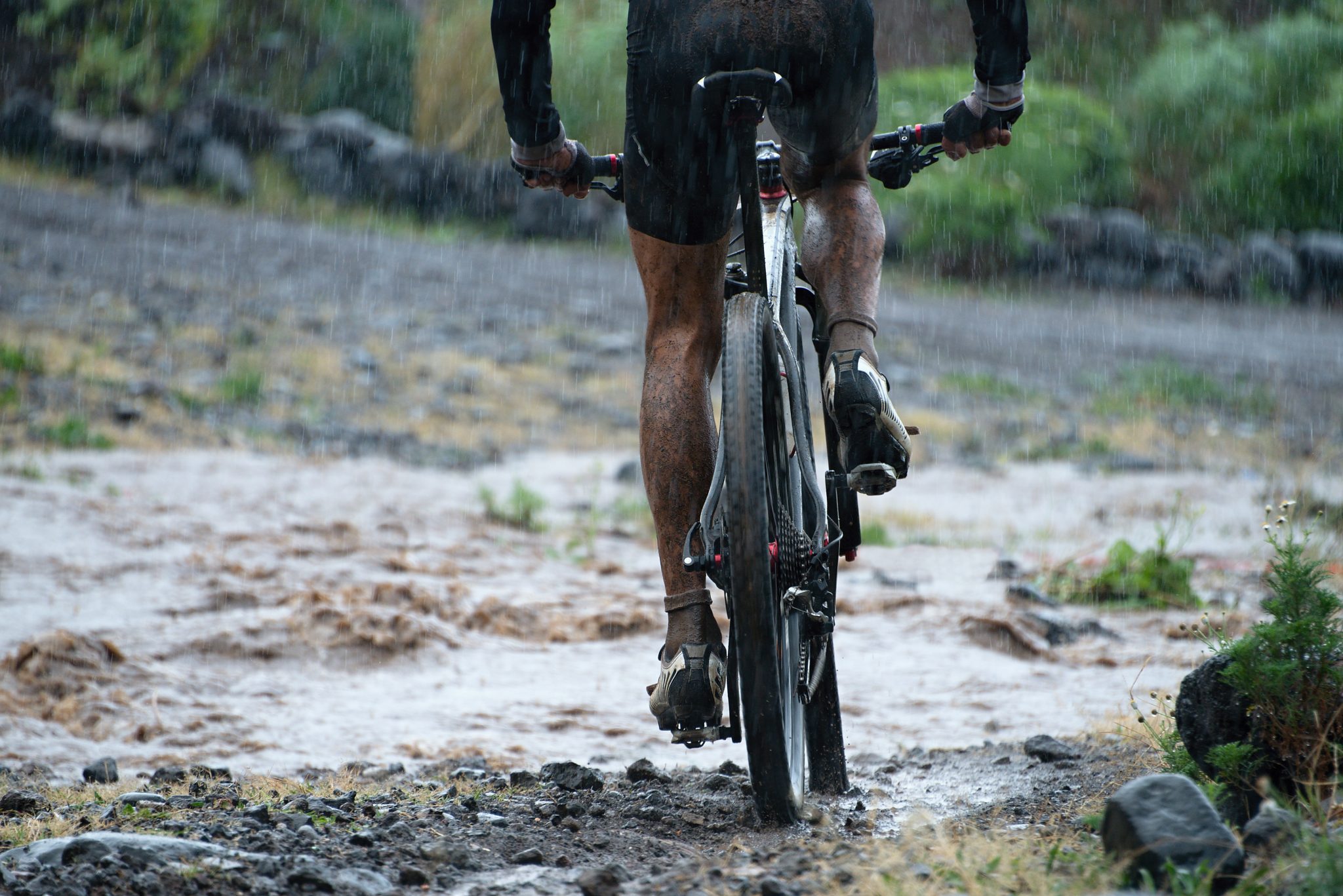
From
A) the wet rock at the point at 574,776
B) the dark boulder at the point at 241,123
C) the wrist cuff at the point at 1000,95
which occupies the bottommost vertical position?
the wet rock at the point at 574,776

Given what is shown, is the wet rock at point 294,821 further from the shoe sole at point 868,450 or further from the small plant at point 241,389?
the small plant at point 241,389

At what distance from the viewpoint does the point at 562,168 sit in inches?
114

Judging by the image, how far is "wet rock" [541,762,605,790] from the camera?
3139 millimetres

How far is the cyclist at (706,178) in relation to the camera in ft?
8.32

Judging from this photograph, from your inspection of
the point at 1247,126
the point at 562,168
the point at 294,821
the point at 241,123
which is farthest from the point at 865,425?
the point at 1247,126

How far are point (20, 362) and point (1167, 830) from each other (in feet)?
30.3

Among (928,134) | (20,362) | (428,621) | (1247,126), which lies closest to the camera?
(928,134)

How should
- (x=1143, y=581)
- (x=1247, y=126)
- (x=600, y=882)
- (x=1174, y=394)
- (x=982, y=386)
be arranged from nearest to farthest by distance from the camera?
(x=600, y=882)
(x=1143, y=581)
(x=1174, y=394)
(x=982, y=386)
(x=1247, y=126)

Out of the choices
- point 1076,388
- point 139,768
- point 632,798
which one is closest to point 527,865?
point 632,798

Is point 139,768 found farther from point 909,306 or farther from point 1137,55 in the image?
point 1137,55

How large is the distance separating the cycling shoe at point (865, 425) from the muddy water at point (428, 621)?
4.64 ft

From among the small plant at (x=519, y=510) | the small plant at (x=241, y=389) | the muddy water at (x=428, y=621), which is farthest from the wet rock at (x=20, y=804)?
the small plant at (x=241, y=389)

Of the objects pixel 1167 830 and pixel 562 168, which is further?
pixel 562 168

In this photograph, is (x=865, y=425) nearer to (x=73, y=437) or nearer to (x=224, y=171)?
(x=73, y=437)
